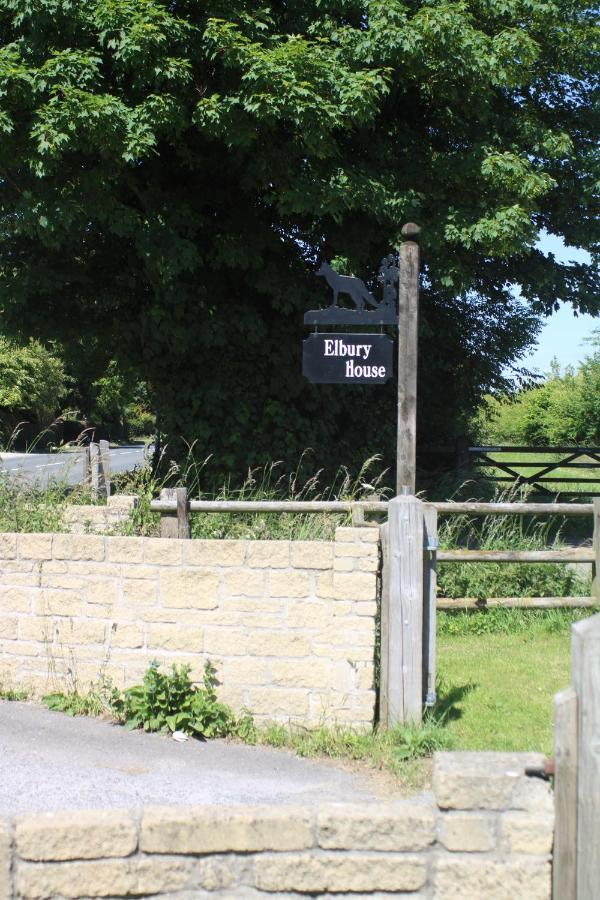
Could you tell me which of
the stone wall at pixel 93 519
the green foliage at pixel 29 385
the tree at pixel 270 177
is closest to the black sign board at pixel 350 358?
the stone wall at pixel 93 519

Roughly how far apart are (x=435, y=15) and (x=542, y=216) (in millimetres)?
4080

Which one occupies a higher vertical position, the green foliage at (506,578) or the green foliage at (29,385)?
the green foliage at (29,385)

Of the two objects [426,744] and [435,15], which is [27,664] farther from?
[435,15]

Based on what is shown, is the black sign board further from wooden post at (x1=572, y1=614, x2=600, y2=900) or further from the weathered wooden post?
wooden post at (x1=572, y1=614, x2=600, y2=900)

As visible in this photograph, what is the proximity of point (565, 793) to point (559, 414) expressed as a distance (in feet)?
116

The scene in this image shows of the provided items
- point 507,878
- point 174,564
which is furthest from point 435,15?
point 507,878

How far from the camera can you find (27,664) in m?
6.46

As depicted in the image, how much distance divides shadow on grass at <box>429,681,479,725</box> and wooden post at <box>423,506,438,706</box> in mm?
183

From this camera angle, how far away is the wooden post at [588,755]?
9.90 ft

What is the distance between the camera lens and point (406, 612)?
5570 mm

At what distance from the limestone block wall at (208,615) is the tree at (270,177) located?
5657 millimetres

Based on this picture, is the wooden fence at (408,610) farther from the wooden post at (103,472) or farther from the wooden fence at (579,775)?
the wooden post at (103,472)

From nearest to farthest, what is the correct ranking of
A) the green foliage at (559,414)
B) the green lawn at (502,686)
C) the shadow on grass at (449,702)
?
the green lawn at (502,686), the shadow on grass at (449,702), the green foliage at (559,414)

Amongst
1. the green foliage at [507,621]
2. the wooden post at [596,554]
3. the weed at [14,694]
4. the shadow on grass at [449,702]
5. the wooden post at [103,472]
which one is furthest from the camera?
the wooden post at [103,472]
